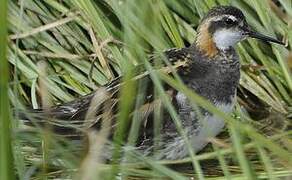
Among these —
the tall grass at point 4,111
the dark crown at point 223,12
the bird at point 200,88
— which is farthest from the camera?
the dark crown at point 223,12

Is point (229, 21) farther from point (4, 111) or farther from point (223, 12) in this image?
point (4, 111)

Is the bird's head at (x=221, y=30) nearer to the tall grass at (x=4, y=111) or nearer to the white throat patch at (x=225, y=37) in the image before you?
the white throat patch at (x=225, y=37)

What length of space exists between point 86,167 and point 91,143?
0.96 feet

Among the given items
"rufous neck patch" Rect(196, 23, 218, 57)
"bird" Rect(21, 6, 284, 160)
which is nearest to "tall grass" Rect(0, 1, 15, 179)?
"bird" Rect(21, 6, 284, 160)

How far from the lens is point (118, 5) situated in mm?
4109

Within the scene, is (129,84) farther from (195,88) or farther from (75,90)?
(75,90)

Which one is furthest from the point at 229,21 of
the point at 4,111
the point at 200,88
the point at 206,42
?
the point at 4,111

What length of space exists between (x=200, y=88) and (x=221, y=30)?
43 centimetres

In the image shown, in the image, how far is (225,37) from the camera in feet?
14.0

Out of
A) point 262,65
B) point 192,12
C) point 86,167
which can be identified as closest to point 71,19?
point 192,12

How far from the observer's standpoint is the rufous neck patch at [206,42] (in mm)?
4223

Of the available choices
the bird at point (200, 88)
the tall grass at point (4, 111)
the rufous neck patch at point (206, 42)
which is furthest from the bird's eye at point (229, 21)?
the tall grass at point (4, 111)

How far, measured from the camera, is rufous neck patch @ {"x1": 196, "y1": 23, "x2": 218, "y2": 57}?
422 cm

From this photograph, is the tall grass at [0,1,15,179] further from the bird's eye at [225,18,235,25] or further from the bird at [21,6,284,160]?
the bird's eye at [225,18,235,25]
